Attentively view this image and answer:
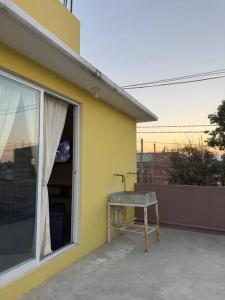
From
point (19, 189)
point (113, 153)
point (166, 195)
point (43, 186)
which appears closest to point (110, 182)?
point (113, 153)

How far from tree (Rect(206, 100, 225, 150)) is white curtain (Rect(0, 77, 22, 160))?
849 centimetres

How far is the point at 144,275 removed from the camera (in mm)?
3408

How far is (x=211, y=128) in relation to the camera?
34.8ft

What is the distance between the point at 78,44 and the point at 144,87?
20.7 ft

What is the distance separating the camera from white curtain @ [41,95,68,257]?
3.40 metres

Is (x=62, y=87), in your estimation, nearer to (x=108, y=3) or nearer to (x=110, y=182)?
(x=110, y=182)

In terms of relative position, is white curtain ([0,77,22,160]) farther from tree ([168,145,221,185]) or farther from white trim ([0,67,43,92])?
tree ([168,145,221,185])

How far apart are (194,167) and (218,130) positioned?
3.67m

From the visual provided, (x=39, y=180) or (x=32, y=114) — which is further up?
(x=32, y=114)

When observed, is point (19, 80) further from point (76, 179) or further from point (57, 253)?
point (57, 253)

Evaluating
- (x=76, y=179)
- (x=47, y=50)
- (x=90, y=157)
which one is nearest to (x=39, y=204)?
(x=76, y=179)

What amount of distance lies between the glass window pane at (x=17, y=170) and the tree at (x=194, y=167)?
521cm

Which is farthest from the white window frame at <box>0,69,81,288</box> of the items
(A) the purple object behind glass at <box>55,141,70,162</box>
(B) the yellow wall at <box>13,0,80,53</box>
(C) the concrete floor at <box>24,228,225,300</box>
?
(B) the yellow wall at <box>13,0,80,53</box>

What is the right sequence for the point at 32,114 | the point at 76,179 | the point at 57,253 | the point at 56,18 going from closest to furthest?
the point at 32,114 → the point at 57,253 → the point at 76,179 → the point at 56,18
